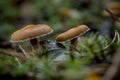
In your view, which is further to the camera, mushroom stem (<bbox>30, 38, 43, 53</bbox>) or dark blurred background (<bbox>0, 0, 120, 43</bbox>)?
dark blurred background (<bbox>0, 0, 120, 43</bbox>)

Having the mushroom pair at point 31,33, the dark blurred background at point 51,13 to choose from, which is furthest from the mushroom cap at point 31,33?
the dark blurred background at point 51,13

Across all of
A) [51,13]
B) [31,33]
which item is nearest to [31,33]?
[31,33]

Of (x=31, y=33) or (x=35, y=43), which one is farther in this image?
(x=35, y=43)

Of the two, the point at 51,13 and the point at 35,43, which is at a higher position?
the point at 35,43

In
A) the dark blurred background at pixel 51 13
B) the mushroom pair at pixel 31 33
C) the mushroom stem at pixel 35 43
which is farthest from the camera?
the dark blurred background at pixel 51 13

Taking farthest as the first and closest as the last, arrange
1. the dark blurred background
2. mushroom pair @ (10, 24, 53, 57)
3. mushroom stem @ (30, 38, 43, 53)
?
Result: the dark blurred background, mushroom stem @ (30, 38, 43, 53), mushroom pair @ (10, 24, 53, 57)

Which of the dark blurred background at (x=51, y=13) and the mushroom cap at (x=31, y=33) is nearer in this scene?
the mushroom cap at (x=31, y=33)

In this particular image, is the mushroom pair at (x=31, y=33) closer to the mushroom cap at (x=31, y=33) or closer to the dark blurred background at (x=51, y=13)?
the mushroom cap at (x=31, y=33)

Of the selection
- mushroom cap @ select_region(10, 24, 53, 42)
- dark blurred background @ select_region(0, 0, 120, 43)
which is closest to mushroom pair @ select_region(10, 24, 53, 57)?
mushroom cap @ select_region(10, 24, 53, 42)

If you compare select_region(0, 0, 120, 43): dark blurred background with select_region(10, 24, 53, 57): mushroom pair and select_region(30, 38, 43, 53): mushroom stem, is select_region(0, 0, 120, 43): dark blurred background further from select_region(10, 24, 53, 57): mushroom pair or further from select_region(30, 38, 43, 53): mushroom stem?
select_region(10, 24, 53, 57): mushroom pair

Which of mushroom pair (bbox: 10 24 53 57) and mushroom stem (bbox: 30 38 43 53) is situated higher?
mushroom pair (bbox: 10 24 53 57)

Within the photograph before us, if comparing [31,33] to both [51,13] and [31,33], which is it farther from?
[51,13]

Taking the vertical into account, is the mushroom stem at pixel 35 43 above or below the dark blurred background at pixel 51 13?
above
